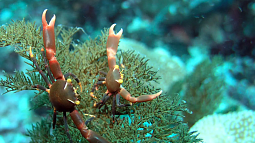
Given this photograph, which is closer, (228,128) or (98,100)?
(98,100)

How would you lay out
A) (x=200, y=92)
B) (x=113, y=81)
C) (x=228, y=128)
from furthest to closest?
(x=200, y=92) → (x=228, y=128) → (x=113, y=81)

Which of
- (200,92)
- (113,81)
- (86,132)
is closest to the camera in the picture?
(86,132)

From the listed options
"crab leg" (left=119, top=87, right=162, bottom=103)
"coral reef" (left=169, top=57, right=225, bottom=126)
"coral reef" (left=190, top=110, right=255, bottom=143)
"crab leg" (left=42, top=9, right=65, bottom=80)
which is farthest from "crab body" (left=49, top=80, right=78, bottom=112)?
"coral reef" (left=190, top=110, right=255, bottom=143)

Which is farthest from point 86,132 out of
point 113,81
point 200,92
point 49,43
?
point 200,92

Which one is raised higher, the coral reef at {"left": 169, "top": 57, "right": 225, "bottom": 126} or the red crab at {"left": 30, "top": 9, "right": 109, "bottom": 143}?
the coral reef at {"left": 169, "top": 57, "right": 225, "bottom": 126}

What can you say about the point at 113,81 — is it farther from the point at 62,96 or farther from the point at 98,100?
the point at 62,96

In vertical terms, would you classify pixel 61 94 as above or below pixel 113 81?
below

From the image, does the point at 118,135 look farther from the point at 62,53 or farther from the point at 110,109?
the point at 62,53

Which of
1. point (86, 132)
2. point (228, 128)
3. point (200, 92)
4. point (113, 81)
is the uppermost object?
point (200, 92)

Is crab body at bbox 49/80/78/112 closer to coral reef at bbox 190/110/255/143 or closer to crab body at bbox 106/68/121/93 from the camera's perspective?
crab body at bbox 106/68/121/93
